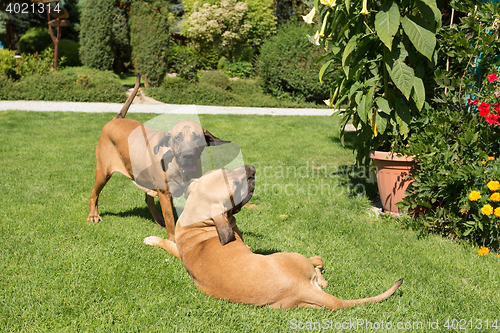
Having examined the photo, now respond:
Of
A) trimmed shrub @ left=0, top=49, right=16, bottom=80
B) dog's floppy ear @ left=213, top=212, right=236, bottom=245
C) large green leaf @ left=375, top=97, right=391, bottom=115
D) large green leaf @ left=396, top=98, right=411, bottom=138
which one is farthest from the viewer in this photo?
trimmed shrub @ left=0, top=49, right=16, bottom=80

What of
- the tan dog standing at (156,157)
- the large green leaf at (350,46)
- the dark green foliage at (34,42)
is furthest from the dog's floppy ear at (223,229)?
the dark green foliage at (34,42)

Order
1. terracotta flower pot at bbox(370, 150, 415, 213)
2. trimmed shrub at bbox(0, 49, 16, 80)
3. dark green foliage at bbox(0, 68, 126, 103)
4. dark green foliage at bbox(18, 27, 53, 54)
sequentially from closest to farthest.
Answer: terracotta flower pot at bbox(370, 150, 415, 213)
dark green foliage at bbox(0, 68, 126, 103)
trimmed shrub at bbox(0, 49, 16, 80)
dark green foliage at bbox(18, 27, 53, 54)

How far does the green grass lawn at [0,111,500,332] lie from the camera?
102 inches

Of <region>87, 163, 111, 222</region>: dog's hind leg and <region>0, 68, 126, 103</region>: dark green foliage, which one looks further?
<region>0, 68, 126, 103</region>: dark green foliage

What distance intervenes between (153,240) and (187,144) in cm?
111

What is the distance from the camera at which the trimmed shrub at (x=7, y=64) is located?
1469cm

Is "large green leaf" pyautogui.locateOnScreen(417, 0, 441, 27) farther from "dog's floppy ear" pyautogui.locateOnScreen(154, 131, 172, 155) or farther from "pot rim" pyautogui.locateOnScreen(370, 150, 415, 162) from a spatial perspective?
"dog's floppy ear" pyautogui.locateOnScreen(154, 131, 172, 155)

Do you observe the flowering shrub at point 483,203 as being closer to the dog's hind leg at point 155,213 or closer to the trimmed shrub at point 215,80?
the dog's hind leg at point 155,213

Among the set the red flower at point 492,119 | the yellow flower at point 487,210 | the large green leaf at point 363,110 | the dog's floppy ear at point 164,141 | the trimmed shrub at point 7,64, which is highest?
the red flower at point 492,119

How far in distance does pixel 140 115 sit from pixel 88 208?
7.61 m

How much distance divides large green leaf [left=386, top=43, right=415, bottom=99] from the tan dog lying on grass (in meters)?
2.12

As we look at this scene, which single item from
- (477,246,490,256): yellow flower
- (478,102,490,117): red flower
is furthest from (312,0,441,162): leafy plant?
(477,246,490,256): yellow flower

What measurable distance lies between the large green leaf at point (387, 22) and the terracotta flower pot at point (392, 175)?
1348mm

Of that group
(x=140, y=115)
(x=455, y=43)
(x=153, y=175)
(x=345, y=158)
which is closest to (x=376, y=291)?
(x=153, y=175)
